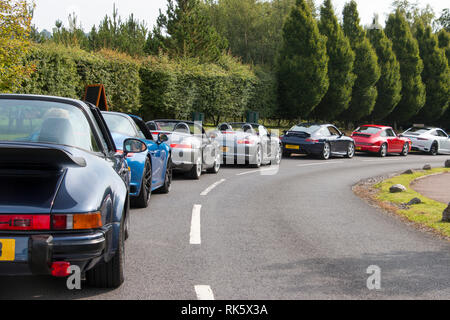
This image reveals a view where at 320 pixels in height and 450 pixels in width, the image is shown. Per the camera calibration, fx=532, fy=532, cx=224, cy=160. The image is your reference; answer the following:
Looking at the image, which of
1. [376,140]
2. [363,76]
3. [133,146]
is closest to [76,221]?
[133,146]

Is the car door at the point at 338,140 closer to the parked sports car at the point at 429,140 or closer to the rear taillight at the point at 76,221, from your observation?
the parked sports car at the point at 429,140

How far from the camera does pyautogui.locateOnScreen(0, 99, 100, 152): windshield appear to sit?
4.38m

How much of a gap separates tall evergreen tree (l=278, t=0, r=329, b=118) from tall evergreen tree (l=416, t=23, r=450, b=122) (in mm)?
17509

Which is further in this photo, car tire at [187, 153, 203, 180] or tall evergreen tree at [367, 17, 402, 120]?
tall evergreen tree at [367, 17, 402, 120]

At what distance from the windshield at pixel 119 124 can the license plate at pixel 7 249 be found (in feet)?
17.9

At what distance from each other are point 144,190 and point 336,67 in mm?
31651

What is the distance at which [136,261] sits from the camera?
5.50 metres

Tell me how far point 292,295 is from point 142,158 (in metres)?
4.72

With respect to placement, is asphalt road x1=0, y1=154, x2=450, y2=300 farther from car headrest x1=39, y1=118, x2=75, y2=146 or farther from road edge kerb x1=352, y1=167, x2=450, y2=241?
car headrest x1=39, y1=118, x2=75, y2=146

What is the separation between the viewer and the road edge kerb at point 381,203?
25.9 ft

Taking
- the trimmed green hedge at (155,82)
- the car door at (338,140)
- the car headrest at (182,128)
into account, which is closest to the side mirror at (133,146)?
the car headrest at (182,128)

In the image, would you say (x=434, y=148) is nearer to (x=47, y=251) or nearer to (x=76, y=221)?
(x=76, y=221)

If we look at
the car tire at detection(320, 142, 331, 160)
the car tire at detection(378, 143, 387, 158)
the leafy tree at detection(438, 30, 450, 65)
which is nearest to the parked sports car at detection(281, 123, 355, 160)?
the car tire at detection(320, 142, 331, 160)
